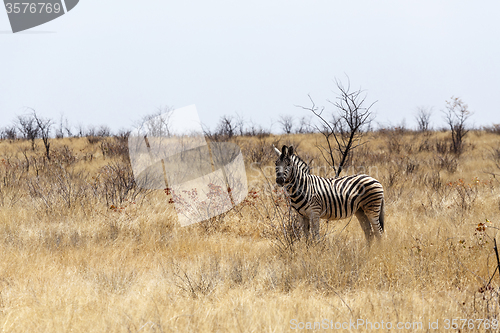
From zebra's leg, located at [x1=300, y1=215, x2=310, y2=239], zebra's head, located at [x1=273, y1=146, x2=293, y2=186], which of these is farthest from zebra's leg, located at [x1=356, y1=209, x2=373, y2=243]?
zebra's head, located at [x1=273, y1=146, x2=293, y2=186]

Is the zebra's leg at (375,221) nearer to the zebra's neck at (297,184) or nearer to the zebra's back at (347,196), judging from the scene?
the zebra's back at (347,196)

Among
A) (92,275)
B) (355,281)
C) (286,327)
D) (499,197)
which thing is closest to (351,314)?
(286,327)

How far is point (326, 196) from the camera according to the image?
5.15 m

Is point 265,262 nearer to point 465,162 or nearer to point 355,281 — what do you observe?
point 355,281

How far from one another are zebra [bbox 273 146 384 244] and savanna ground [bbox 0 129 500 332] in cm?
27

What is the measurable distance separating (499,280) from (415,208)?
13.4 ft

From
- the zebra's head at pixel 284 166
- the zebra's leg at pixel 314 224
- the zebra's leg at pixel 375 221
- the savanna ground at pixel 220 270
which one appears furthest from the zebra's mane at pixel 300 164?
the zebra's leg at pixel 375 221

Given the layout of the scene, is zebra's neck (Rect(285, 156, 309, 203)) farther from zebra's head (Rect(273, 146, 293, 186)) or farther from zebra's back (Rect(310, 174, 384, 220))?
zebra's back (Rect(310, 174, 384, 220))

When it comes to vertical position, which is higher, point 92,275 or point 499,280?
point 92,275

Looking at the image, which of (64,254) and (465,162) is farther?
(465,162)

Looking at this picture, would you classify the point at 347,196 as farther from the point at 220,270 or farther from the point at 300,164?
the point at 220,270

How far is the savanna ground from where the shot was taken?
10.2ft

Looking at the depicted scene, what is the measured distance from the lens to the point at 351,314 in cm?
310

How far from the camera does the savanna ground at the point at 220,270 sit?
3105 millimetres
